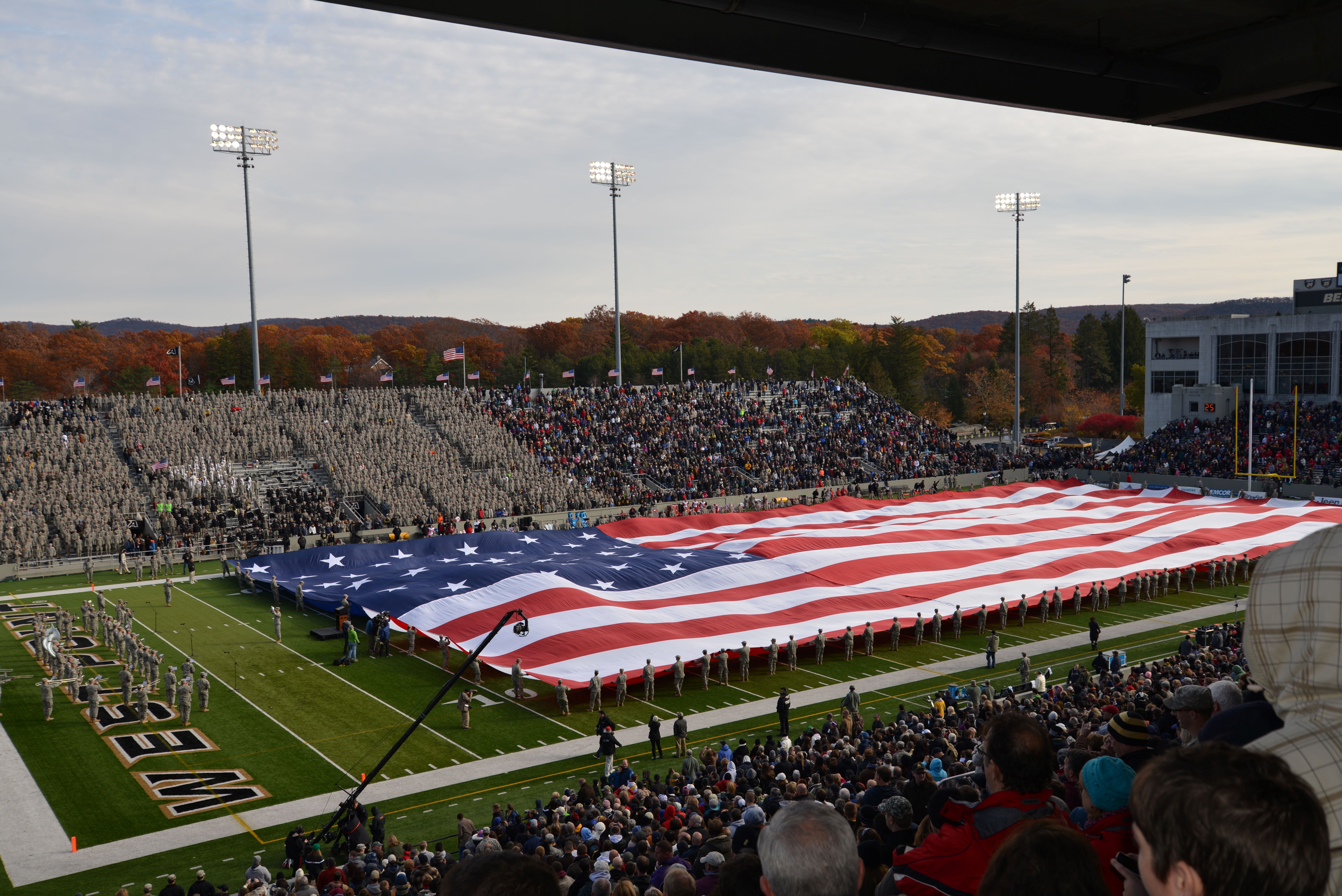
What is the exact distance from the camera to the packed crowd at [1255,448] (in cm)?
4444

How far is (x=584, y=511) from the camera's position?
4212 centimetres

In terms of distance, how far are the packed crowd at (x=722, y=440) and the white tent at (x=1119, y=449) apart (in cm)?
574

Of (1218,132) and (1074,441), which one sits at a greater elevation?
(1218,132)

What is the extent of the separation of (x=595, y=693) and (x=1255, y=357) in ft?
162

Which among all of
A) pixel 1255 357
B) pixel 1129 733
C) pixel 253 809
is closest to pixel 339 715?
pixel 253 809

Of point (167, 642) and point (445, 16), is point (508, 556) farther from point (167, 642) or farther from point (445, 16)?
point (445, 16)

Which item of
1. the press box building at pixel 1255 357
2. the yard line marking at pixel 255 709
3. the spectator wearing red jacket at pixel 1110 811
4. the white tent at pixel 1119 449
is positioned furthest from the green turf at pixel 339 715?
the press box building at pixel 1255 357

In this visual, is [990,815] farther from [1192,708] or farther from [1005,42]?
[1005,42]

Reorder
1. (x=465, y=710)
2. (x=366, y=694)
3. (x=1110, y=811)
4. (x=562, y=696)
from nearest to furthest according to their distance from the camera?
1. (x=1110, y=811)
2. (x=465, y=710)
3. (x=562, y=696)
4. (x=366, y=694)

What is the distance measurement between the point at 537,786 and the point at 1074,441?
66.5 meters

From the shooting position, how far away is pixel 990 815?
10.9 ft

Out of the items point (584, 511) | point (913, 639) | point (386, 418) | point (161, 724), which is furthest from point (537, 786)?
→ point (386, 418)

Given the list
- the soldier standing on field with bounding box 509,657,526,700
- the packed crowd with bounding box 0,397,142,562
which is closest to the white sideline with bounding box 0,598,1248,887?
the soldier standing on field with bounding box 509,657,526,700

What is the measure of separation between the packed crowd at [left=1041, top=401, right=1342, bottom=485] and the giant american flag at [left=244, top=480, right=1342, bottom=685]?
821 cm
